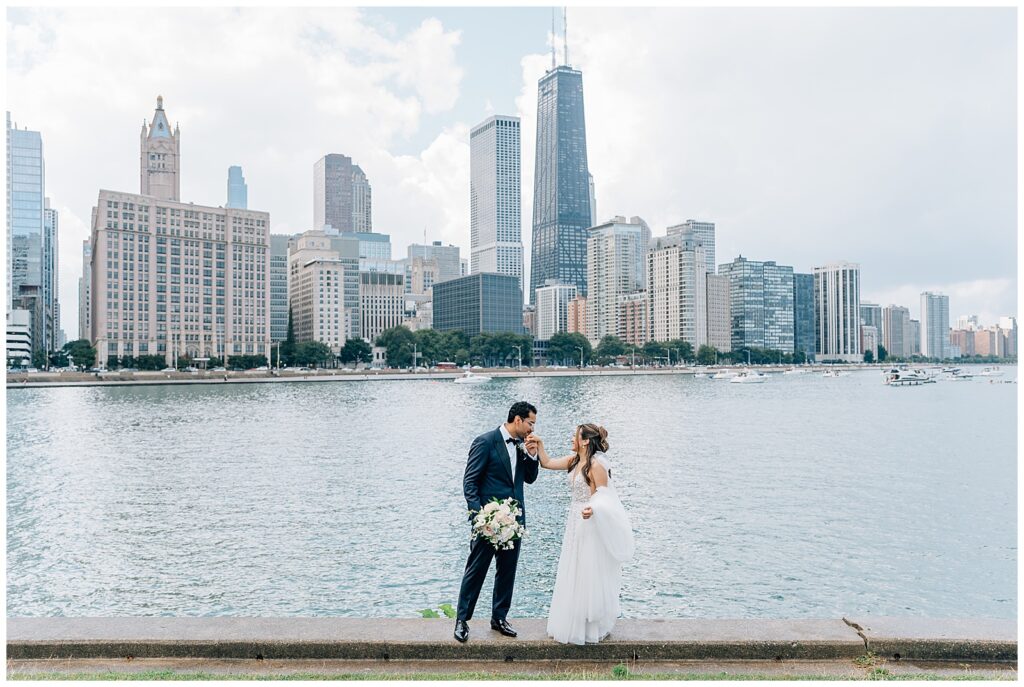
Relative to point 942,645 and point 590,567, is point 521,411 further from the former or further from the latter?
point 942,645

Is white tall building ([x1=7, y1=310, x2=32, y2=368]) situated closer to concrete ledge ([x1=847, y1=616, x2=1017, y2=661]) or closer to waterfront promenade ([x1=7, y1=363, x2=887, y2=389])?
waterfront promenade ([x1=7, y1=363, x2=887, y2=389])

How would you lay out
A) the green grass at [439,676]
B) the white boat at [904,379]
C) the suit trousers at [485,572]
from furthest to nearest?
the white boat at [904,379]
the suit trousers at [485,572]
the green grass at [439,676]

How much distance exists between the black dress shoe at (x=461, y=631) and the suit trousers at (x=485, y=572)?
25 cm

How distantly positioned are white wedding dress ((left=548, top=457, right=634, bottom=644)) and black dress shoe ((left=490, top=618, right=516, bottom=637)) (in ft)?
1.41

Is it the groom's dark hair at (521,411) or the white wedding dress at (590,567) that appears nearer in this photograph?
the white wedding dress at (590,567)

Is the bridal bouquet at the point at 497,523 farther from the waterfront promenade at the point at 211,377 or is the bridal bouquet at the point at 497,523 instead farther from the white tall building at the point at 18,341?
the white tall building at the point at 18,341

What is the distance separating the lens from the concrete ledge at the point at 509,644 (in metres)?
8.48

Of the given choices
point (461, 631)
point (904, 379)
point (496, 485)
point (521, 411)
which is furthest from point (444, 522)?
point (904, 379)

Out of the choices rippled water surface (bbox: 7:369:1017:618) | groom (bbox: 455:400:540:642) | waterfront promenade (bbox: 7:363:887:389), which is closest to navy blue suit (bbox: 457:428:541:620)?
groom (bbox: 455:400:540:642)

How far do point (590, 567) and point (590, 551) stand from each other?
171 mm

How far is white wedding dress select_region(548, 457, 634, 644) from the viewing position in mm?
8539

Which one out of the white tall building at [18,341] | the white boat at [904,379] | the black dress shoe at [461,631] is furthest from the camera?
the white tall building at [18,341]

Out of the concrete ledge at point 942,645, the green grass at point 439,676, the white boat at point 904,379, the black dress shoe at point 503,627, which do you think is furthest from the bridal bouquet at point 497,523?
the white boat at point 904,379

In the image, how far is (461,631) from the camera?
8648 millimetres
